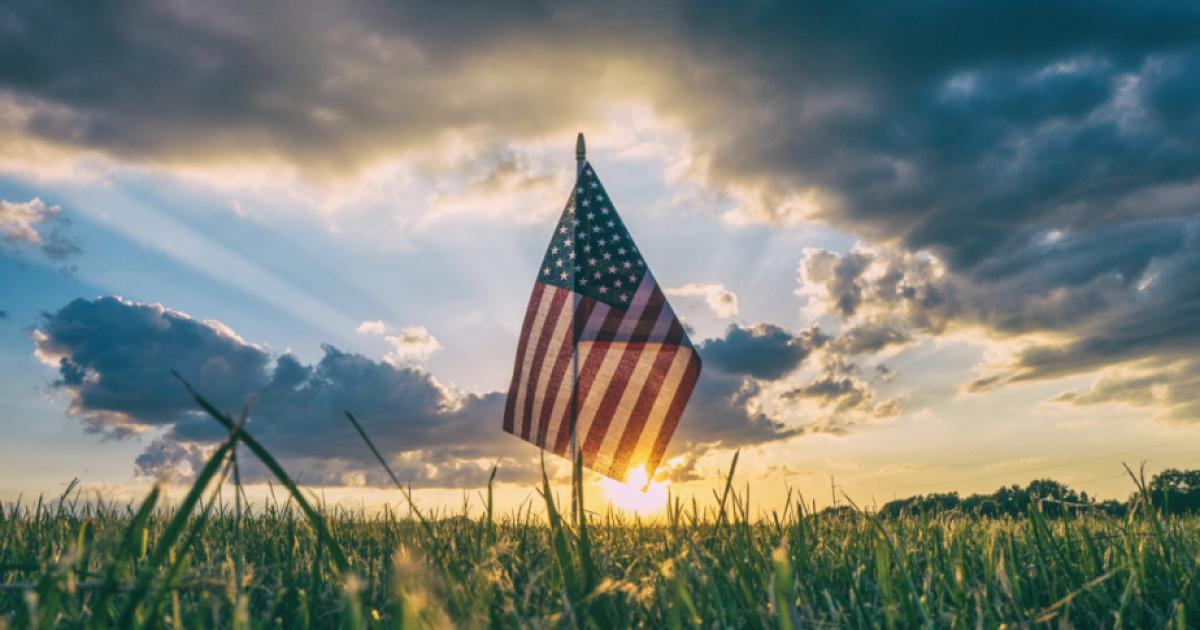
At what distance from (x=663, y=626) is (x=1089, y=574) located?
1758 millimetres

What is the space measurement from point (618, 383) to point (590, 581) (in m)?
8.16

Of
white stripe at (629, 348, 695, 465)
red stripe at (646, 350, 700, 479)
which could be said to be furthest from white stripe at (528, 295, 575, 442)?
red stripe at (646, 350, 700, 479)

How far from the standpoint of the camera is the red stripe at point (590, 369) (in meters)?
10.3

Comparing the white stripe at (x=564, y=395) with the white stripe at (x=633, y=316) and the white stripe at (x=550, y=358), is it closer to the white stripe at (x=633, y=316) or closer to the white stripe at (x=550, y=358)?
Result: the white stripe at (x=550, y=358)

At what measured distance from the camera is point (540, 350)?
417 inches

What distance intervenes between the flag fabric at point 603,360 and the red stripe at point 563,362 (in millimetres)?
13

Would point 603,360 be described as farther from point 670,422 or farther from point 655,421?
point 670,422

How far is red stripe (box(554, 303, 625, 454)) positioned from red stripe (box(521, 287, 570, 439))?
19.4 inches

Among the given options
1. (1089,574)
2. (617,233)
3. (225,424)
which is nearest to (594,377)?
(617,233)

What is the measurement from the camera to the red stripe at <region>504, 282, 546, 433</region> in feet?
34.7

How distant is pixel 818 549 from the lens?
390 centimetres

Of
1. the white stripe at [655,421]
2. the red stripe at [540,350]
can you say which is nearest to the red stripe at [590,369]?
the red stripe at [540,350]

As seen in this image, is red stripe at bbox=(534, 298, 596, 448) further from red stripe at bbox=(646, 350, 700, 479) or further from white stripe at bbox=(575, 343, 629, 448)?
red stripe at bbox=(646, 350, 700, 479)

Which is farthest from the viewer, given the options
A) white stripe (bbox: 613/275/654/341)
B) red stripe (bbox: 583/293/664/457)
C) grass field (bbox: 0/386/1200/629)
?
white stripe (bbox: 613/275/654/341)
